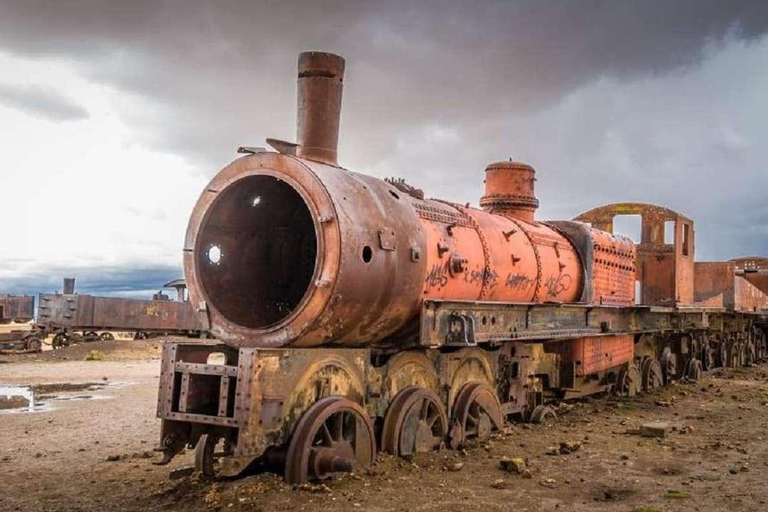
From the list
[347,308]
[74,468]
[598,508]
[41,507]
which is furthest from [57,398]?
A: [598,508]

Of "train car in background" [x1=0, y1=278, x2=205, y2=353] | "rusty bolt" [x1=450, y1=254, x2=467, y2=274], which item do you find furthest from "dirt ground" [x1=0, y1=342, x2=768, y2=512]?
"train car in background" [x1=0, y1=278, x2=205, y2=353]

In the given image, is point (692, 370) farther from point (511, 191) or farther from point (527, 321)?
point (527, 321)

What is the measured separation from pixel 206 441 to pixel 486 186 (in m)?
6.40

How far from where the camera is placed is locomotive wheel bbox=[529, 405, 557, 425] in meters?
10.1

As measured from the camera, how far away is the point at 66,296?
2653 centimetres

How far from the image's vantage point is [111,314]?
28047 millimetres

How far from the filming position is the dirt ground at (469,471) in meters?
6.12

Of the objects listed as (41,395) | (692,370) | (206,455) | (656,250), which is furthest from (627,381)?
(41,395)

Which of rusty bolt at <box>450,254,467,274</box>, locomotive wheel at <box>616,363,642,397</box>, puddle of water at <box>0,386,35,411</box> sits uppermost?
rusty bolt at <box>450,254,467,274</box>

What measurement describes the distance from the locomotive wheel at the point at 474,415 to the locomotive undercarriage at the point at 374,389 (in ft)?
0.04

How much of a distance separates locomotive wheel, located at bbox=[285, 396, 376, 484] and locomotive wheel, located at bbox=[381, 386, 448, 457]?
377mm

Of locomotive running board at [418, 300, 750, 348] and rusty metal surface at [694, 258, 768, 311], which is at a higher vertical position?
rusty metal surface at [694, 258, 768, 311]

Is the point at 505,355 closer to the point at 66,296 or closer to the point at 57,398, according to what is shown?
the point at 57,398

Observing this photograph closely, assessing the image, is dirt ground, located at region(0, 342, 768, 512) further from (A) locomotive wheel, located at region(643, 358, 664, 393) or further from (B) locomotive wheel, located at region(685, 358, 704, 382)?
(B) locomotive wheel, located at region(685, 358, 704, 382)
